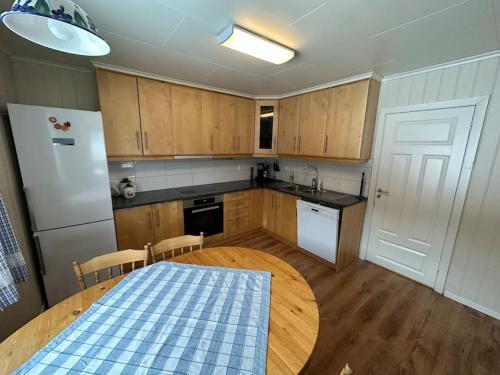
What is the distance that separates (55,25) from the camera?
756 millimetres

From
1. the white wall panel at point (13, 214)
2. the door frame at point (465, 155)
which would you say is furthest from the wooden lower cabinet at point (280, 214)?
the white wall panel at point (13, 214)

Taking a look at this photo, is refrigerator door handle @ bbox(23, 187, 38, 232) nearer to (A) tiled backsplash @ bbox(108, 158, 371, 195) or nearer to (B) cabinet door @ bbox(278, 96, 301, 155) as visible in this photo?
(A) tiled backsplash @ bbox(108, 158, 371, 195)

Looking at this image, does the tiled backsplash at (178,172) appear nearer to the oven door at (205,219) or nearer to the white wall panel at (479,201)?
the oven door at (205,219)

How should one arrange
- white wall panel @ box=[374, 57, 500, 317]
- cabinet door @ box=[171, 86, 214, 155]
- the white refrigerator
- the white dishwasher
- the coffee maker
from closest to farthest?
the white refrigerator → white wall panel @ box=[374, 57, 500, 317] → the white dishwasher → cabinet door @ box=[171, 86, 214, 155] → the coffee maker

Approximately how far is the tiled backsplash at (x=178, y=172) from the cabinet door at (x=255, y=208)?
60 cm

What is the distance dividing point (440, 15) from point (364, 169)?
1.64 m

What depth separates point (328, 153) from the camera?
2.55 m

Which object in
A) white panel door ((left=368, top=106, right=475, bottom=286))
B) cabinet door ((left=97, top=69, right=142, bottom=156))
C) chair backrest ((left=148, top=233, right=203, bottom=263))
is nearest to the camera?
chair backrest ((left=148, top=233, right=203, bottom=263))

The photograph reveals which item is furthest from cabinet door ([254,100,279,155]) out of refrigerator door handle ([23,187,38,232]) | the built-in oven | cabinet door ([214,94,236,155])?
refrigerator door handle ([23,187,38,232])

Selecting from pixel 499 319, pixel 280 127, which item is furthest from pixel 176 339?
pixel 280 127

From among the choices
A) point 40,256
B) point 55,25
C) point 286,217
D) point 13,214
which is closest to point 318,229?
point 286,217

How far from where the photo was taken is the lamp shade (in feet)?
1.99

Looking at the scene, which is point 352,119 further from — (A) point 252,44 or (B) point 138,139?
(B) point 138,139

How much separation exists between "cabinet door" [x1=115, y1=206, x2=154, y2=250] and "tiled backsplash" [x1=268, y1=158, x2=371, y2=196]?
7.86 feet
